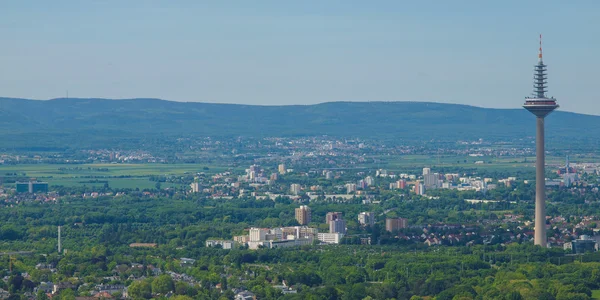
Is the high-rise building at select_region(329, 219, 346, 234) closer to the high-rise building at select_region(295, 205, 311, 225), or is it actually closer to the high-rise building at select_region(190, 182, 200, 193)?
the high-rise building at select_region(295, 205, 311, 225)

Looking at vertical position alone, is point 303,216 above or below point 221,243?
above

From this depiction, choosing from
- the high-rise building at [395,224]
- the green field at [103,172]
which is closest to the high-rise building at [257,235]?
the high-rise building at [395,224]

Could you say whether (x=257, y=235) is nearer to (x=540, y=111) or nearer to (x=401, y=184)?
(x=540, y=111)

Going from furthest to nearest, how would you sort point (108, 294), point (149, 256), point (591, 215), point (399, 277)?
point (591, 215) < point (149, 256) < point (399, 277) < point (108, 294)

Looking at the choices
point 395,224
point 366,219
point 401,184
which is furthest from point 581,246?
point 401,184

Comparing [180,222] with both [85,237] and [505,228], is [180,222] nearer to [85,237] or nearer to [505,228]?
[85,237]

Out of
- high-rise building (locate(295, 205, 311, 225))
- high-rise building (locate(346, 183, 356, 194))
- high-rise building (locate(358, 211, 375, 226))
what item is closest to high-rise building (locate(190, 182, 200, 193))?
high-rise building (locate(346, 183, 356, 194))

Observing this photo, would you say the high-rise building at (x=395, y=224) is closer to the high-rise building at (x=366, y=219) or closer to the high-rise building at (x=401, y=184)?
the high-rise building at (x=366, y=219)

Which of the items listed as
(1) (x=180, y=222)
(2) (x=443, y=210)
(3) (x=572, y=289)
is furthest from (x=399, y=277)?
(2) (x=443, y=210)
